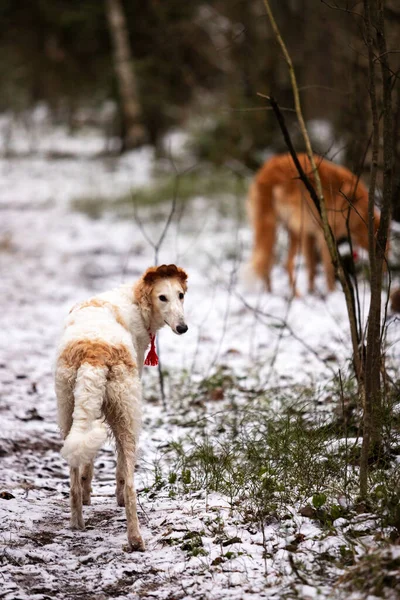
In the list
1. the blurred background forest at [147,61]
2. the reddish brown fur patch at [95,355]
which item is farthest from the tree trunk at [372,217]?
the blurred background forest at [147,61]

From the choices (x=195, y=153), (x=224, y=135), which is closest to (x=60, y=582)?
(x=224, y=135)

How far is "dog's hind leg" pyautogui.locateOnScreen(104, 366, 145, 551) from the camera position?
137 inches

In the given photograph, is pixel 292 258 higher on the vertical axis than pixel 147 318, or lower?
higher

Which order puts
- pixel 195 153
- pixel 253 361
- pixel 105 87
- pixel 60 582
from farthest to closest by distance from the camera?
pixel 105 87, pixel 195 153, pixel 253 361, pixel 60 582

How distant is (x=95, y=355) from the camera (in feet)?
11.4

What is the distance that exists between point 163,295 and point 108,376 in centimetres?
79

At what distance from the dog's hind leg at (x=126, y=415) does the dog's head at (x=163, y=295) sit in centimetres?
58

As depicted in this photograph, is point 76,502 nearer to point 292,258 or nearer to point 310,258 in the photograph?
point 292,258

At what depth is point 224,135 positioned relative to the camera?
51.5 feet

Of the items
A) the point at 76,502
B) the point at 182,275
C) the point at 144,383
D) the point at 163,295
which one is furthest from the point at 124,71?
the point at 76,502

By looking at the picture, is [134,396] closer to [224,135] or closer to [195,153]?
[224,135]

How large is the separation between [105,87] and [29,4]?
3.79 meters

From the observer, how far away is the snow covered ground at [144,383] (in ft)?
10.1

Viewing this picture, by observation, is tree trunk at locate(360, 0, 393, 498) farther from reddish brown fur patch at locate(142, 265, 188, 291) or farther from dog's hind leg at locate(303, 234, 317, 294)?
dog's hind leg at locate(303, 234, 317, 294)
